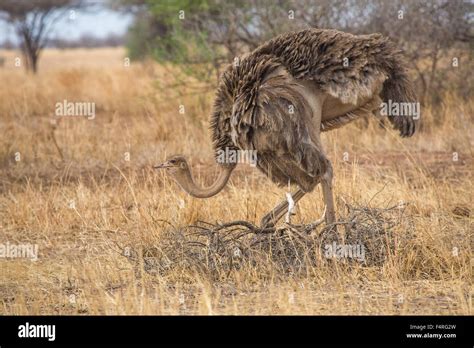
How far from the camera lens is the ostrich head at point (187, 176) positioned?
6.46 meters

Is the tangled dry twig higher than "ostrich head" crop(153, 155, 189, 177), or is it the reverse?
"ostrich head" crop(153, 155, 189, 177)

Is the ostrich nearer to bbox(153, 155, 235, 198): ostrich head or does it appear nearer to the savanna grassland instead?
bbox(153, 155, 235, 198): ostrich head

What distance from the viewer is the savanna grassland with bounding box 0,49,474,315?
225 inches

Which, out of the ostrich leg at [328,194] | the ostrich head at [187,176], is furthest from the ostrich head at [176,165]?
the ostrich leg at [328,194]

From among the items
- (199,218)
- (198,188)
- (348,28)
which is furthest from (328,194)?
(348,28)

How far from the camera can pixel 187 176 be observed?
6.50 m

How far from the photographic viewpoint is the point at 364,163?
9.35m

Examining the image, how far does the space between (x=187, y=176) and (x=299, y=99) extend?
1.02 m

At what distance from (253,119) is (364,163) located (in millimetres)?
3508

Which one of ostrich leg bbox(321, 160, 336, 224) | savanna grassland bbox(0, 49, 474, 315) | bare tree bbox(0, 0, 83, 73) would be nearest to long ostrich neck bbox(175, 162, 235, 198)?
savanna grassland bbox(0, 49, 474, 315)

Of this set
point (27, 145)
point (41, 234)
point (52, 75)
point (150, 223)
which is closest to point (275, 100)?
point (150, 223)

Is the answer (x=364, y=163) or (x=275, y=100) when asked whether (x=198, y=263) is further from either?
(x=364, y=163)

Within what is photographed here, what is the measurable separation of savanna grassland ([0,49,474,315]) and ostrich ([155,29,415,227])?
2.05ft
